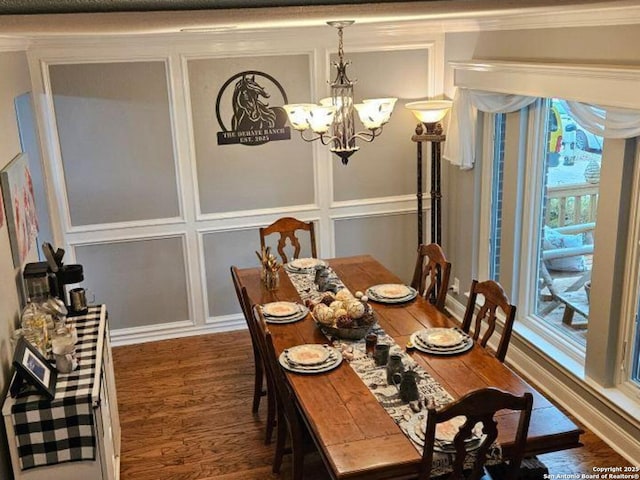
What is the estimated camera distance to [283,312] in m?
3.67

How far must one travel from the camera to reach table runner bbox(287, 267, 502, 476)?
7.89ft

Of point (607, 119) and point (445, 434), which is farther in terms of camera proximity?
point (607, 119)

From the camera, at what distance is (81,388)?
2.88 m

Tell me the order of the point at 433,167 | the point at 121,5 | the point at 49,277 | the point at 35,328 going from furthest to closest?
the point at 433,167, the point at 49,277, the point at 35,328, the point at 121,5

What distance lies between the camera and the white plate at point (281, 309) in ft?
12.0

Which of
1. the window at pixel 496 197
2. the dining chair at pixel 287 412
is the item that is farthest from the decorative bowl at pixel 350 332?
the window at pixel 496 197

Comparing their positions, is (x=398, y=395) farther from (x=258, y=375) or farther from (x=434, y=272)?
(x=258, y=375)

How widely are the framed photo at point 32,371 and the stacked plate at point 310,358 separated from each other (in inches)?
40.2

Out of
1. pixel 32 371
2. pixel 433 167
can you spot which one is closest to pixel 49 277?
pixel 32 371

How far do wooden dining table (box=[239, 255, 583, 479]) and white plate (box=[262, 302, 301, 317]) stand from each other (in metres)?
0.08

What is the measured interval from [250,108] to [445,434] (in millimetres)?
3256

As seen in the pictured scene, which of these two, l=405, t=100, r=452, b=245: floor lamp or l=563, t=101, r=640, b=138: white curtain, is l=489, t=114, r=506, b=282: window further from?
l=563, t=101, r=640, b=138: white curtain

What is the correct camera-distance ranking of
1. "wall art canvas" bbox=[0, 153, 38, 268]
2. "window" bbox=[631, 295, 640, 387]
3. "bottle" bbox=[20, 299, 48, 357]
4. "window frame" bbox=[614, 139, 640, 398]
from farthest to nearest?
"window" bbox=[631, 295, 640, 387] → "window frame" bbox=[614, 139, 640, 398] → "wall art canvas" bbox=[0, 153, 38, 268] → "bottle" bbox=[20, 299, 48, 357]

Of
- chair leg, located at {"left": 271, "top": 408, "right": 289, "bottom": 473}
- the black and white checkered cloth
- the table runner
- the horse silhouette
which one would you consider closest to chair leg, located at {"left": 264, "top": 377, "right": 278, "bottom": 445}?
chair leg, located at {"left": 271, "top": 408, "right": 289, "bottom": 473}
